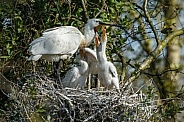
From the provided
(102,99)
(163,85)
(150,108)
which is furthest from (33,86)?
(163,85)

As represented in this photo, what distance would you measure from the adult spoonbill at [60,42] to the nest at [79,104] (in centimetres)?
25

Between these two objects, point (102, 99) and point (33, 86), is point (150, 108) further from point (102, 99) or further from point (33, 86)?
point (33, 86)

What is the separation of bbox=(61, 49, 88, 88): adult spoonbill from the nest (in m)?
0.29

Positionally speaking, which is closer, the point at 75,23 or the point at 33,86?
the point at 33,86

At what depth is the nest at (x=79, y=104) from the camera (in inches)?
166

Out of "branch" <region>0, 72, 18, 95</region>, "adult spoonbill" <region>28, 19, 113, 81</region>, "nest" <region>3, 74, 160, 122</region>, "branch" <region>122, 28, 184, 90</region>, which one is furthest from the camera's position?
"branch" <region>122, 28, 184, 90</region>

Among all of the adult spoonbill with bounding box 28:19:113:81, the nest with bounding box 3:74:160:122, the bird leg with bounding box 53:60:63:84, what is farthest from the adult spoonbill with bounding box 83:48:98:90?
the nest with bounding box 3:74:160:122

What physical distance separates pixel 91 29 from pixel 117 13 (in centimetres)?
56

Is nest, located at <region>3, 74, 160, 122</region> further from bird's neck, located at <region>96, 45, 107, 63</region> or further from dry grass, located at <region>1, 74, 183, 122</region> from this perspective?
bird's neck, located at <region>96, 45, 107, 63</region>

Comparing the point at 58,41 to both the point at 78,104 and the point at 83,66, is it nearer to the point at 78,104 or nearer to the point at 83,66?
the point at 83,66

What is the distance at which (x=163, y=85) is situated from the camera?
6.49 m

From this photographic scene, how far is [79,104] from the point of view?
14.0 feet

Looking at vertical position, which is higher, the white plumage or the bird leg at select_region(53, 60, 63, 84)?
the white plumage

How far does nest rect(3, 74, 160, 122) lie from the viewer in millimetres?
4215
